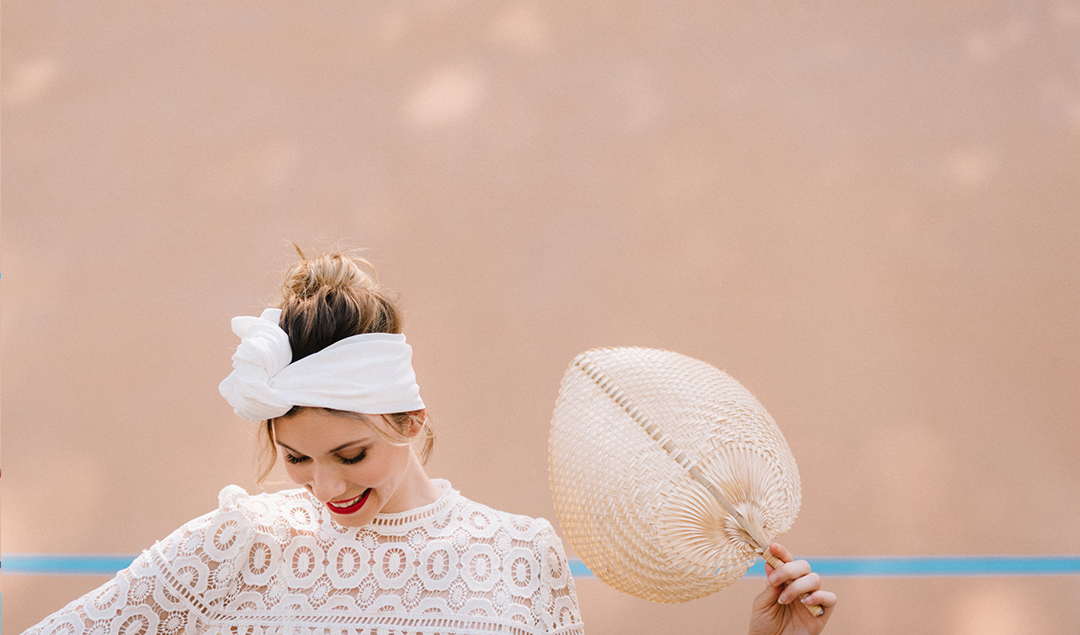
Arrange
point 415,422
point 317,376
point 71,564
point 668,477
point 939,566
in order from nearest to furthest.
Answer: point 668,477, point 317,376, point 415,422, point 939,566, point 71,564

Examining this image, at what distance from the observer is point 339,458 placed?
126cm

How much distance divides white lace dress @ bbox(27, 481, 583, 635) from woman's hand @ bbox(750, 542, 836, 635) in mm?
357

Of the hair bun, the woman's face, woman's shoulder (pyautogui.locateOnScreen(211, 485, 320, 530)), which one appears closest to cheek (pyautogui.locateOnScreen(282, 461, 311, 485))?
the woman's face

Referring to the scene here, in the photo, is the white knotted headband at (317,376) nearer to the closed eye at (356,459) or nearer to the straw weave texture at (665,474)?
the closed eye at (356,459)

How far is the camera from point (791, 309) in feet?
5.98

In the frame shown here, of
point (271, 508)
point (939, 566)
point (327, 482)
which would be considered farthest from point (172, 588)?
point (939, 566)

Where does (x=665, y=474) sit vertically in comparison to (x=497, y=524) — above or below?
above

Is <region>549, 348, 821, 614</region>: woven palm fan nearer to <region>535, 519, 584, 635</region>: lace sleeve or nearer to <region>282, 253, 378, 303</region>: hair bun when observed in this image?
<region>535, 519, 584, 635</region>: lace sleeve

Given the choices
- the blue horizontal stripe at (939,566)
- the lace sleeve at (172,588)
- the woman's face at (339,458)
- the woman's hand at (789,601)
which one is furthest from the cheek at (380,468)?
the blue horizontal stripe at (939,566)

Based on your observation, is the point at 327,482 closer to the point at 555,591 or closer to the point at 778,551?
the point at 555,591

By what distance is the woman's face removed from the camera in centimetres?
124

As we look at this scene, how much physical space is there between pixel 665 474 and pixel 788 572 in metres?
0.20

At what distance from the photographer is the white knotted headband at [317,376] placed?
121 centimetres

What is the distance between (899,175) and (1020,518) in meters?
0.74
